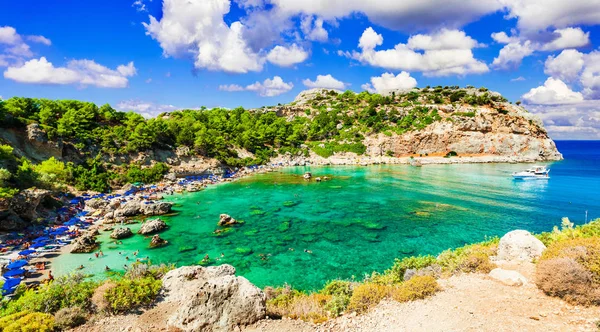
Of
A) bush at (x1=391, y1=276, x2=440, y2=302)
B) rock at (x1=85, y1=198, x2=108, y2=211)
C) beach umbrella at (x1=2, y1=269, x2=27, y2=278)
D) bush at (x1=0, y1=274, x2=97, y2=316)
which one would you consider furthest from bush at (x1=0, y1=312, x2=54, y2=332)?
rock at (x1=85, y1=198, x2=108, y2=211)

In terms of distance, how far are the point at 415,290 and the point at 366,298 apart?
6.63 feet

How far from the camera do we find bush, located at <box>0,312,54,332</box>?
8.54 meters

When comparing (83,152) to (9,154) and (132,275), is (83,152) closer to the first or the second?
(9,154)

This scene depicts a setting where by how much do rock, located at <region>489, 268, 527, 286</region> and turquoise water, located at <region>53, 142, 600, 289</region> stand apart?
863cm

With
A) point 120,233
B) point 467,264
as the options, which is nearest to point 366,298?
point 467,264

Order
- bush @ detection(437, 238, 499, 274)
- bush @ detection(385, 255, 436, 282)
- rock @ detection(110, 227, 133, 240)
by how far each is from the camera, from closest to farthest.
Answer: bush @ detection(437, 238, 499, 274)
bush @ detection(385, 255, 436, 282)
rock @ detection(110, 227, 133, 240)

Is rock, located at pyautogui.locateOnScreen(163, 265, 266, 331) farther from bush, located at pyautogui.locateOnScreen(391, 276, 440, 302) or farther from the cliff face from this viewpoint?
the cliff face

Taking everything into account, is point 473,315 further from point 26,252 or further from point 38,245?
point 38,245

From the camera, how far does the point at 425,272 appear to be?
541 inches

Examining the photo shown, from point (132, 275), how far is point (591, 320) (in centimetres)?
1774

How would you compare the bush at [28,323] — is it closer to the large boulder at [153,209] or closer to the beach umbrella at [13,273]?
the beach umbrella at [13,273]

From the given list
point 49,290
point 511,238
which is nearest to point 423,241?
point 511,238

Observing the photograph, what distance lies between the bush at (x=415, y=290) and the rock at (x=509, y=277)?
2825mm

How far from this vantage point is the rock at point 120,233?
1027 inches
